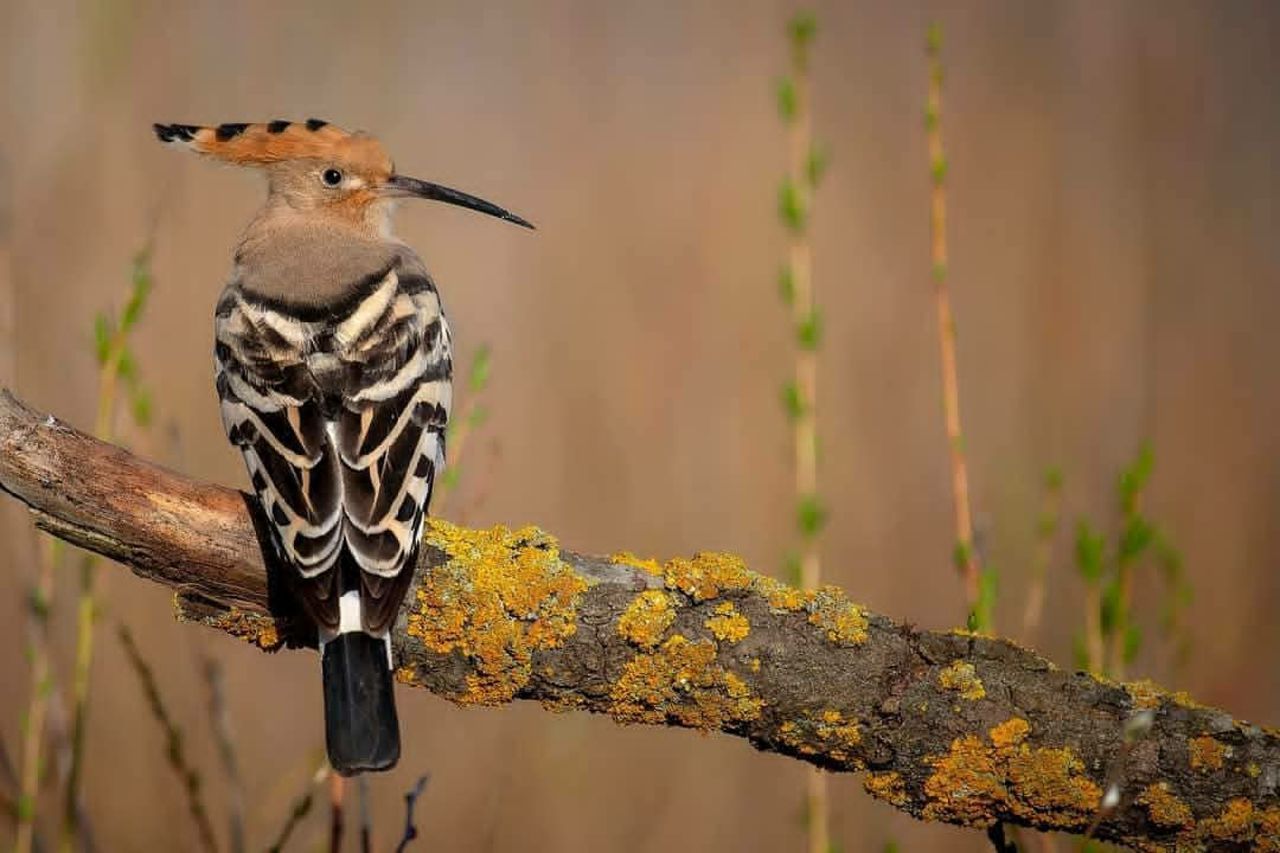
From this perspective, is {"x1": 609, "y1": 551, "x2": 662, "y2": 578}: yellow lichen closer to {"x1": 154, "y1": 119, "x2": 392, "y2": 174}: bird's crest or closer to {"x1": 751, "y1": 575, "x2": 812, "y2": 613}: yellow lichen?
{"x1": 751, "y1": 575, "x2": 812, "y2": 613}: yellow lichen

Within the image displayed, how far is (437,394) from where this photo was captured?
2752 millimetres

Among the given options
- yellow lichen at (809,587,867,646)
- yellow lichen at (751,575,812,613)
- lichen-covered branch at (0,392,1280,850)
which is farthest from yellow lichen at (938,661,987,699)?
yellow lichen at (751,575,812,613)

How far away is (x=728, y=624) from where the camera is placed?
87.4 inches

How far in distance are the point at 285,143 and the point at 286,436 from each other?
128 centimetres

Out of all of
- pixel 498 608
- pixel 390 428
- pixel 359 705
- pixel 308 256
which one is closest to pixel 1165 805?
pixel 498 608

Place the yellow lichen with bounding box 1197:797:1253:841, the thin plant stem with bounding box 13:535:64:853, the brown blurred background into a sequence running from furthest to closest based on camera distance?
the brown blurred background, the thin plant stem with bounding box 13:535:64:853, the yellow lichen with bounding box 1197:797:1253:841

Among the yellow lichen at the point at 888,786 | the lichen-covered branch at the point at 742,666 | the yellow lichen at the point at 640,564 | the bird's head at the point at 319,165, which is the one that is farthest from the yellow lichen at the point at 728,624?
the bird's head at the point at 319,165

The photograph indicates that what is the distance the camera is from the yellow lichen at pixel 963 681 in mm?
2150

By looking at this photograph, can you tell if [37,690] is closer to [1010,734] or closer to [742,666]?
[742,666]

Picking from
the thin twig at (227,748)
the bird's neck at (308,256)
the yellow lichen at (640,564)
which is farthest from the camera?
the bird's neck at (308,256)

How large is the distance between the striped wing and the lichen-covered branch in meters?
0.10

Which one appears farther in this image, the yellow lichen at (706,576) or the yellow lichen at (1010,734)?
the yellow lichen at (706,576)

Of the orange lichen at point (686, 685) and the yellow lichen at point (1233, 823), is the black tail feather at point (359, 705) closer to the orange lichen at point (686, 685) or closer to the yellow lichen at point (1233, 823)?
the orange lichen at point (686, 685)

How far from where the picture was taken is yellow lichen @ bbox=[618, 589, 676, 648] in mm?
2195
